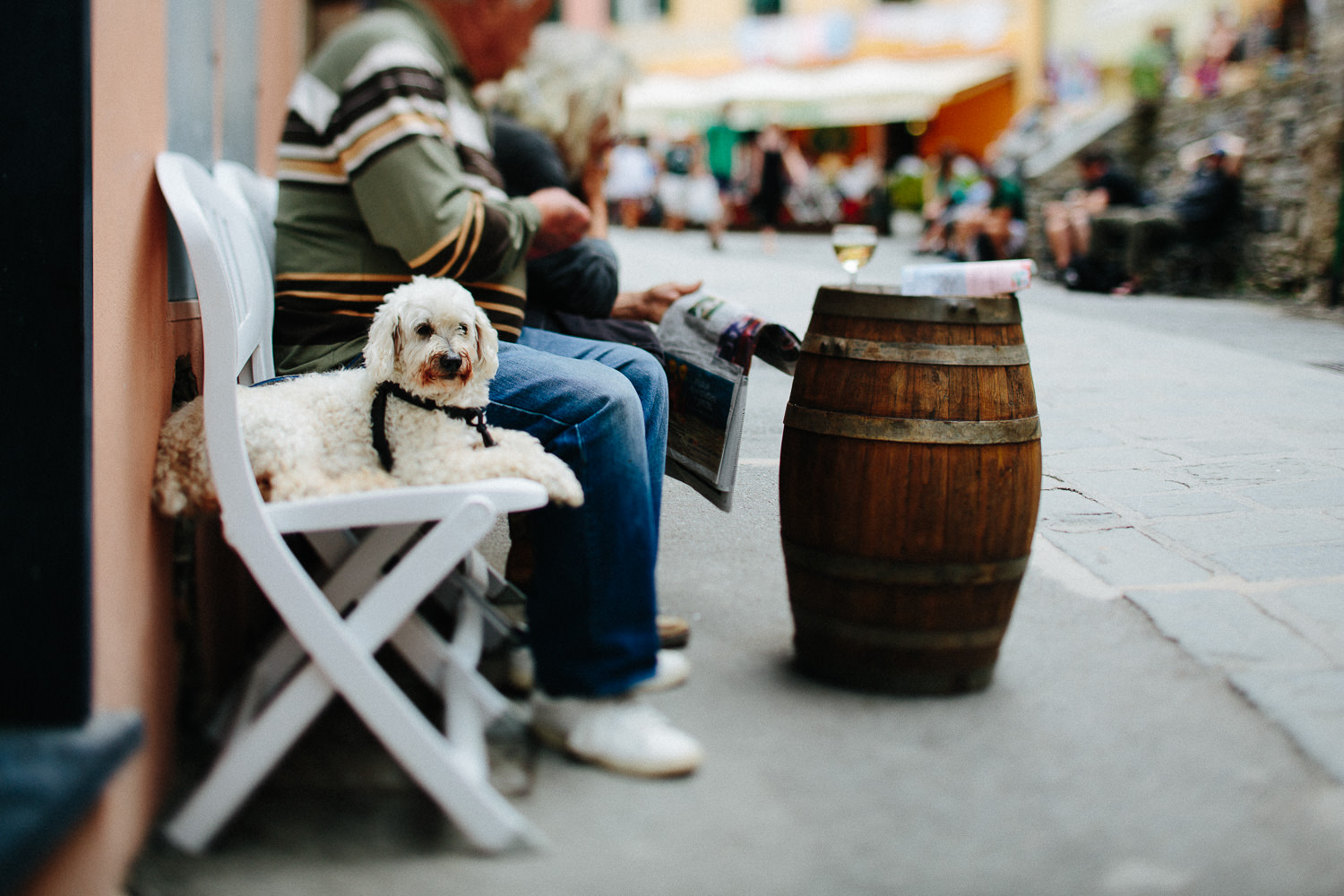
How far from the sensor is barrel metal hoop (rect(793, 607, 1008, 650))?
7.63 ft

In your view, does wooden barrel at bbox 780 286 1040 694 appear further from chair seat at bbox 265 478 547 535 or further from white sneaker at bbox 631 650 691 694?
chair seat at bbox 265 478 547 535

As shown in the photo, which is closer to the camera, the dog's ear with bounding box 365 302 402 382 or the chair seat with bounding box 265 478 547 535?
the chair seat with bounding box 265 478 547 535

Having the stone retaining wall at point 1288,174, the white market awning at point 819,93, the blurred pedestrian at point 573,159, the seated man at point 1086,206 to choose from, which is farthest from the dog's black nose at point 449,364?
the white market awning at point 819,93

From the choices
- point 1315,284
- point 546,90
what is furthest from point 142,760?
point 1315,284

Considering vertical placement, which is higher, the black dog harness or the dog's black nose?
the dog's black nose

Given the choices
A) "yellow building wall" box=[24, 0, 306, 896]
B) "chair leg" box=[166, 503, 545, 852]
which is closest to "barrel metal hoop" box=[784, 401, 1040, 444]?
"chair leg" box=[166, 503, 545, 852]

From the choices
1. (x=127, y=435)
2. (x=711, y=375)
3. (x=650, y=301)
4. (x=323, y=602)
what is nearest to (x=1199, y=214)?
(x=650, y=301)

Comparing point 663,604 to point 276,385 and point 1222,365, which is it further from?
point 1222,365

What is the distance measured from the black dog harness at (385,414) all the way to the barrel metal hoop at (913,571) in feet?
2.43

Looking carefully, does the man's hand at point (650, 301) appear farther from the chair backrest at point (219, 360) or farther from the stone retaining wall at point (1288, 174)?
the stone retaining wall at point (1288, 174)

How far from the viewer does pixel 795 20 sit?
26297 millimetres

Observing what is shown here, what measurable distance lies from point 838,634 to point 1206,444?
2547 mm

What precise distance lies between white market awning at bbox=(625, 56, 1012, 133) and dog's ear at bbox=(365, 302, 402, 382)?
21.6 metres

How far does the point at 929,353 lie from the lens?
7.47ft
